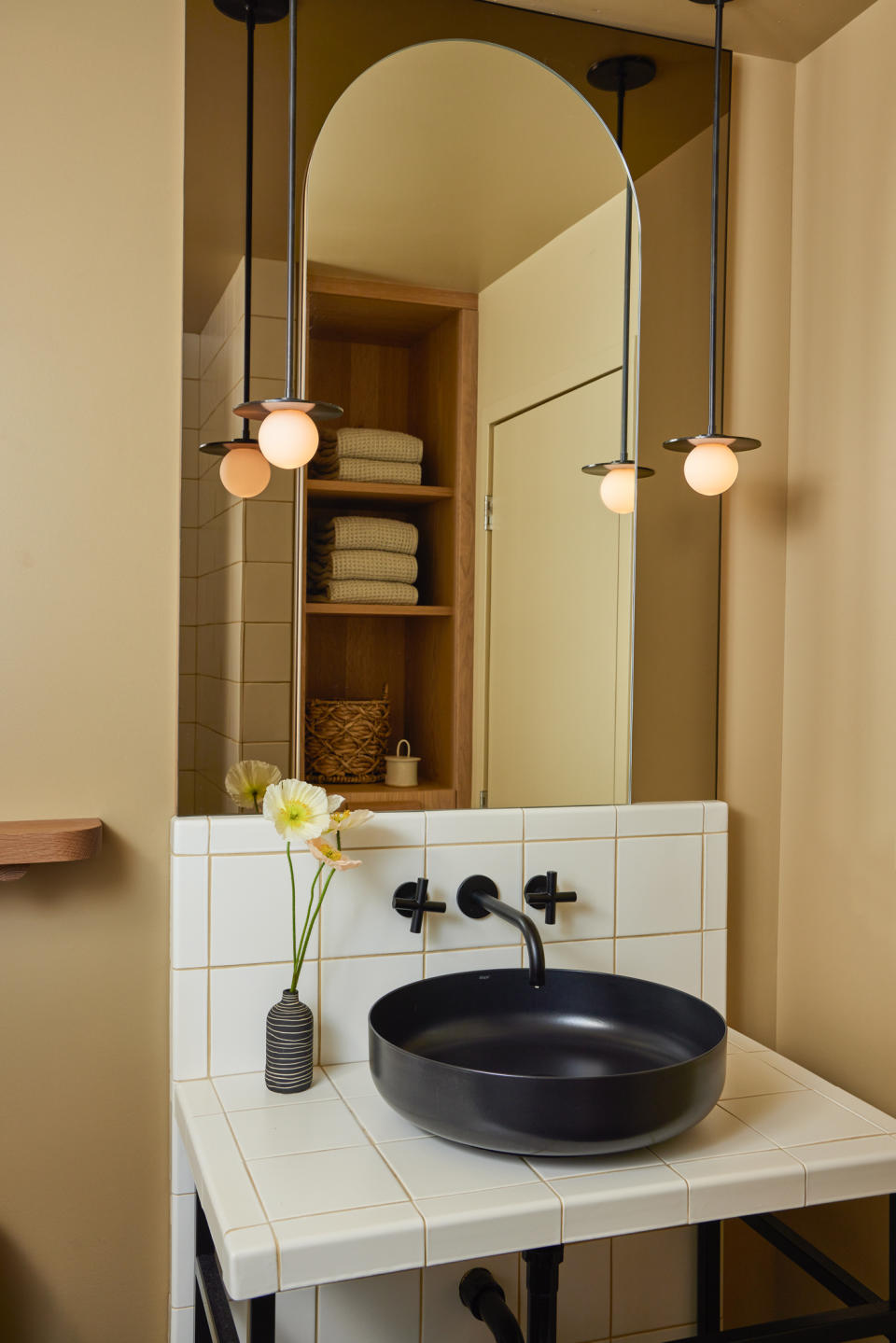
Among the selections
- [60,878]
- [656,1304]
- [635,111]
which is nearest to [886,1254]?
[656,1304]

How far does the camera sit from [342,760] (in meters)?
1.55

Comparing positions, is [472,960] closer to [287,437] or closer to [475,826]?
[475,826]

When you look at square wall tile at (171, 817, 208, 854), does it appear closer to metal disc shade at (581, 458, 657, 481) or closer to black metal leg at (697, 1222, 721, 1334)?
metal disc shade at (581, 458, 657, 481)

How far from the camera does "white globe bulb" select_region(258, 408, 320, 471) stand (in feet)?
4.70

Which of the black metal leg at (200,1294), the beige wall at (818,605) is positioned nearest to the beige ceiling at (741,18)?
the beige wall at (818,605)

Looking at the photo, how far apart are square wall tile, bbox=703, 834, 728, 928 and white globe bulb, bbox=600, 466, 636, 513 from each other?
0.56 metres

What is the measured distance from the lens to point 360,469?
1560mm

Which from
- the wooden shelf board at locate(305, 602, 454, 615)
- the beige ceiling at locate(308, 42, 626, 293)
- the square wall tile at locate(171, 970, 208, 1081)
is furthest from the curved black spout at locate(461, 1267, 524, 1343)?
the beige ceiling at locate(308, 42, 626, 293)

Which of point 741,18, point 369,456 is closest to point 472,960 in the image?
point 369,456

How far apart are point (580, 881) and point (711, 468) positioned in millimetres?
661

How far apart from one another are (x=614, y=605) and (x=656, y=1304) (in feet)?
3.71

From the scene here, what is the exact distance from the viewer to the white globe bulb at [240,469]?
1.49 meters

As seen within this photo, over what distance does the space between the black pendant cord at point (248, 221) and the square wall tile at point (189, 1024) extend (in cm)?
75

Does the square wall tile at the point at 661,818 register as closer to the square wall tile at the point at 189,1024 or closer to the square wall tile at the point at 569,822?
the square wall tile at the point at 569,822
